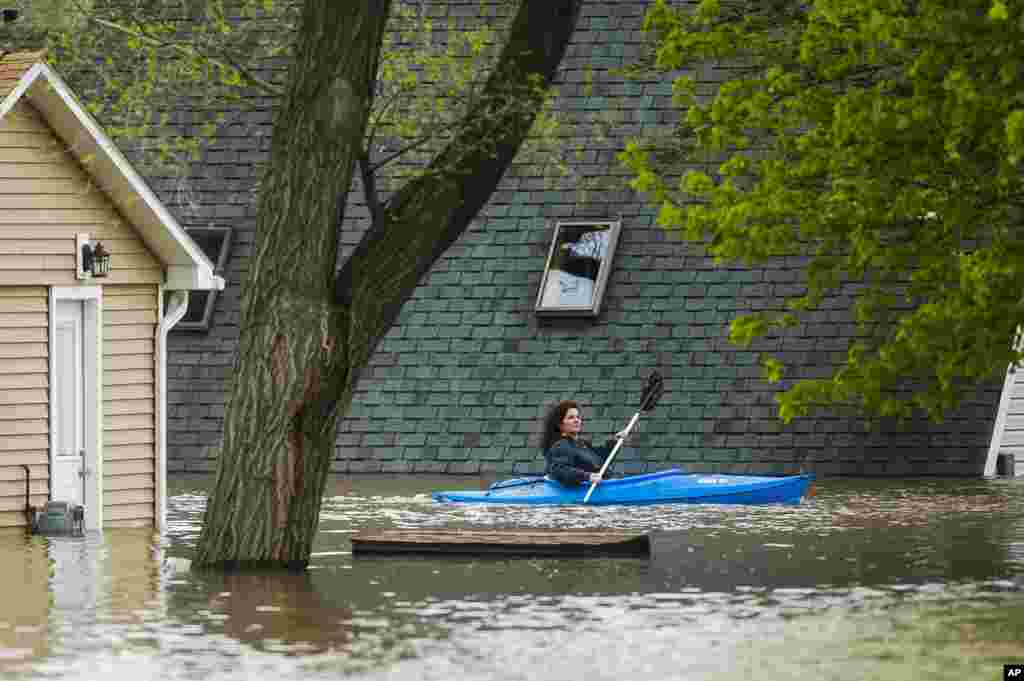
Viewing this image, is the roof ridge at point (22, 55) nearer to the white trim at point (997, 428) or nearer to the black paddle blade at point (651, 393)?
the black paddle blade at point (651, 393)

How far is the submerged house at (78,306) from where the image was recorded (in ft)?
89.3

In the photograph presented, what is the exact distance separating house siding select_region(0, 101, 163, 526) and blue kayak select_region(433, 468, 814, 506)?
4.77 meters

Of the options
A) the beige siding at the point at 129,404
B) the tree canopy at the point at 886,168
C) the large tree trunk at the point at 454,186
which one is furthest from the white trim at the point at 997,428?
the large tree trunk at the point at 454,186

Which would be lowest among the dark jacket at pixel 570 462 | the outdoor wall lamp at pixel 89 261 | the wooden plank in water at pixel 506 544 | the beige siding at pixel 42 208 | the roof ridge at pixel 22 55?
the wooden plank in water at pixel 506 544

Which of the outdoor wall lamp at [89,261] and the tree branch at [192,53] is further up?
the tree branch at [192,53]

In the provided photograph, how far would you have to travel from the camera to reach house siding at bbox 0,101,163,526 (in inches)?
1073

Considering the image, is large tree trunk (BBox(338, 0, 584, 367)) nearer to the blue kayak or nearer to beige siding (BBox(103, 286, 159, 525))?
beige siding (BBox(103, 286, 159, 525))

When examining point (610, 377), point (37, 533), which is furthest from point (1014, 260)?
point (610, 377)

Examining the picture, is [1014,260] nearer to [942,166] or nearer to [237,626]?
[942,166]

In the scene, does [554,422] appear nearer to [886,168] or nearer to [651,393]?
[651,393]

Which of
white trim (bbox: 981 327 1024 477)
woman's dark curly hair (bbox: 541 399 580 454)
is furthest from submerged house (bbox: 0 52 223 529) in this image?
white trim (bbox: 981 327 1024 477)

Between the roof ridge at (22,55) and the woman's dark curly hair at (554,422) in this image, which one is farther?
the woman's dark curly hair at (554,422)

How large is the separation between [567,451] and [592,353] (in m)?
5.75

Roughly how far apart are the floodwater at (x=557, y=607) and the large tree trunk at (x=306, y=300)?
0.66m
